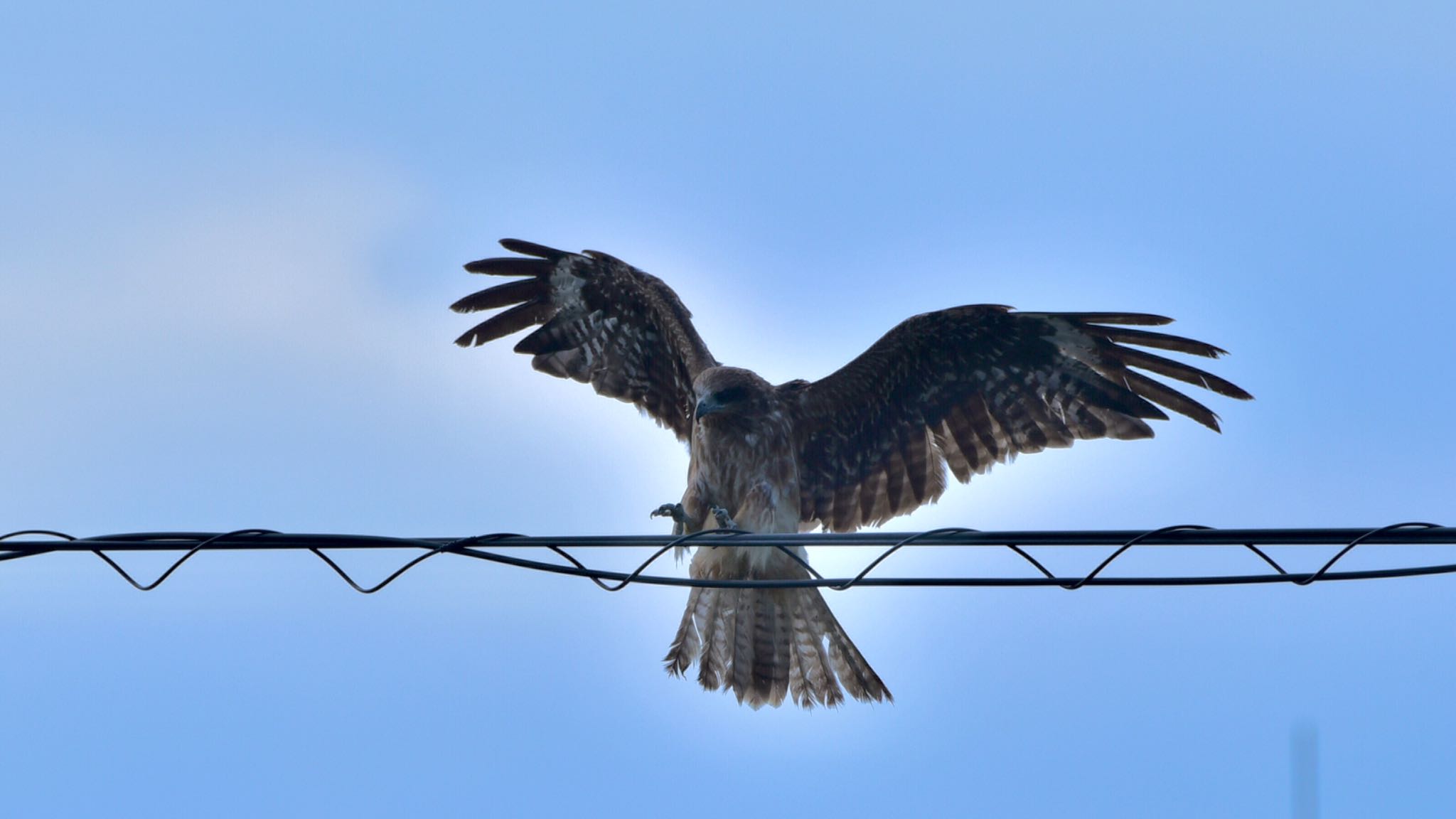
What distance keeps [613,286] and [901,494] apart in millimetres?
2222

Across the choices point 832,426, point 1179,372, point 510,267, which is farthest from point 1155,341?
point 510,267

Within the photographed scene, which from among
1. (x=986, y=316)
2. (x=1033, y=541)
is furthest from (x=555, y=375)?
(x=1033, y=541)

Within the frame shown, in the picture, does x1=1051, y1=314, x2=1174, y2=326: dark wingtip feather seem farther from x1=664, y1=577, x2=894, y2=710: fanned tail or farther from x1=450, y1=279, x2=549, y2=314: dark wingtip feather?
x1=450, y1=279, x2=549, y2=314: dark wingtip feather

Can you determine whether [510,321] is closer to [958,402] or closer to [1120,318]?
[958,402]

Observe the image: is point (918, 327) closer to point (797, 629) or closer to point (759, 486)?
point (759, 486)

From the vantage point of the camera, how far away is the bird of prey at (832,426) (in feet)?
27.5

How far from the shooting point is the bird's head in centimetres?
830


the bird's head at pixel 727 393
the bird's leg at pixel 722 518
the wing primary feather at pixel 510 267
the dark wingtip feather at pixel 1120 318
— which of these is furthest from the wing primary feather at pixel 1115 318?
the wing primary feather at pixel 510 267

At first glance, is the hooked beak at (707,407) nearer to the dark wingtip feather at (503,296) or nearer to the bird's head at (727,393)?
the bird's head at (727,393)

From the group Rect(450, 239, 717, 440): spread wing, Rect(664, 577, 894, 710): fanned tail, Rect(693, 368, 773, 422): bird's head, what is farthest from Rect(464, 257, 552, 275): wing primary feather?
Rect(664, 577, 894, 710): fanned tail

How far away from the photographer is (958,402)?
8.74 metres

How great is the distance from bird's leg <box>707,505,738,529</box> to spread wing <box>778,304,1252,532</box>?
2.16 feet

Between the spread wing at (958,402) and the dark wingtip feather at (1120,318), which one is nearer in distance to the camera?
the dark wingtip feather at (1120,318)

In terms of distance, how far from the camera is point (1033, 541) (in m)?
4.23
